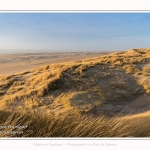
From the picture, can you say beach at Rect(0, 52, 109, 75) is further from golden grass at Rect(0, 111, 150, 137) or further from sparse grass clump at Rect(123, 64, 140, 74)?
sparse grass clump at Rect(123, 64, 140, 74)

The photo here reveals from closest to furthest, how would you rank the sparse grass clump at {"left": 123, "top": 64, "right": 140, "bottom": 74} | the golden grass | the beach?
the golden grass → the beach → the sparse grass clump at {"left": 123, "top": 64, "right": 140, "bottom": 74}

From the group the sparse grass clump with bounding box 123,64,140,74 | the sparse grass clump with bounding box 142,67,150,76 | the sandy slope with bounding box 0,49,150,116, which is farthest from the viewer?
the sparse grass clump with bounding box 123,64,140,74

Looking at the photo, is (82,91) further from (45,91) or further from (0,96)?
(0,96)

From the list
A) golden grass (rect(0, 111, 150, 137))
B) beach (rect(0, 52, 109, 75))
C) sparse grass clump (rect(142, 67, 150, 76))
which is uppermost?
beach (rect(0, 52, 109, 75))

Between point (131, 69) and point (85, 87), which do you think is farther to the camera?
point (131, 69)

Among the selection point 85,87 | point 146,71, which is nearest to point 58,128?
point 85,87

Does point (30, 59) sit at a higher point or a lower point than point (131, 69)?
higher

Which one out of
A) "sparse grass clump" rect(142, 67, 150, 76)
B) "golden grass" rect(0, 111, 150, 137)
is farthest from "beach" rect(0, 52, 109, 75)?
"sparse grass clump" rect(142, 67, 150, 76)

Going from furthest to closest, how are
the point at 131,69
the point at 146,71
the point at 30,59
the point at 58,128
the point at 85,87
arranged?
the point at 131,69 → the point at 146,71 → the point at 85,87 → the point at 30,59 → the point at 58,128

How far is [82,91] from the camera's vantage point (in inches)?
162

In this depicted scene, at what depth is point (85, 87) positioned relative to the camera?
420cm

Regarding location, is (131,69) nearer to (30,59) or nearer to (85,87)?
(85,87)

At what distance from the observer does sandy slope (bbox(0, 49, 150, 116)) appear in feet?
12.4

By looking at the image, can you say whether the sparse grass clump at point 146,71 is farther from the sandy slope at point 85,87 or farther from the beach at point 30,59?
the beach at point 30,59
